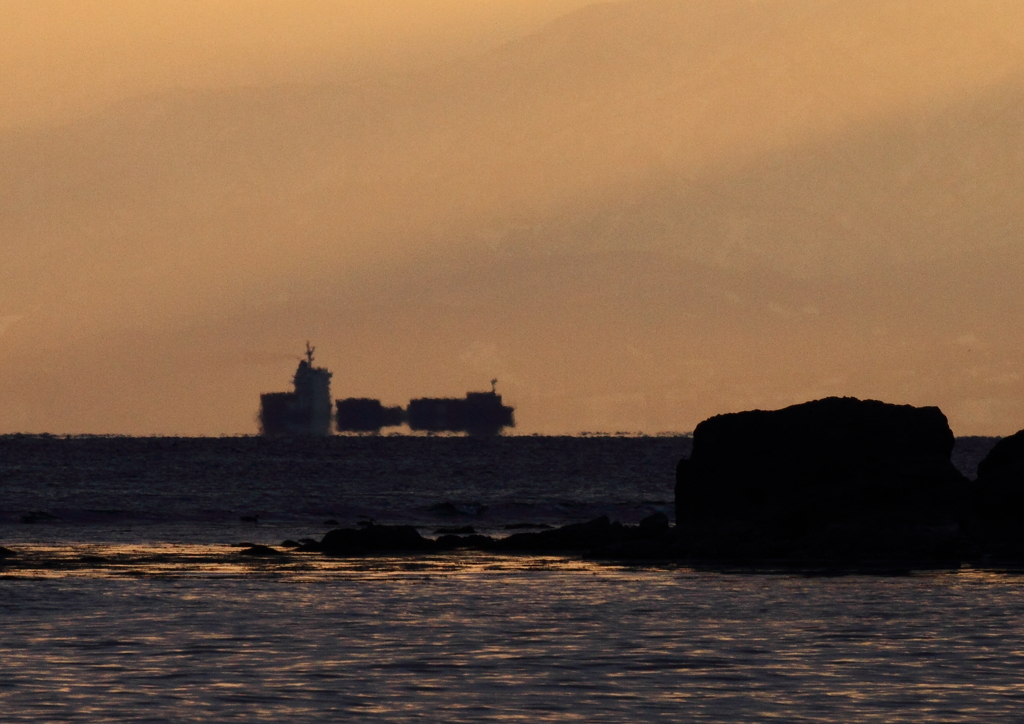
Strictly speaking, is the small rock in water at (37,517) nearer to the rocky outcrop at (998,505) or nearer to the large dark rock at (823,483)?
the large dark rock at (823,483)

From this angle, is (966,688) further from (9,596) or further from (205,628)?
(9,596)

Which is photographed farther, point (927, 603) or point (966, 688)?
point (927, 603)

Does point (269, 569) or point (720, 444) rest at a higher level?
point (720, 444)

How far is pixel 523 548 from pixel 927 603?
22.1m

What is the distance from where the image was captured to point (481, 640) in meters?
24.8

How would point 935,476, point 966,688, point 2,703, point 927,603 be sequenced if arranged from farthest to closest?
point 935,476 → point 927,603 → point 966,688 → point 2,703

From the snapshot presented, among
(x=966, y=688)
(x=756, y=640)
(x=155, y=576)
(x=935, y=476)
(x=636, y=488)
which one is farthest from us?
(x=636, y=488)

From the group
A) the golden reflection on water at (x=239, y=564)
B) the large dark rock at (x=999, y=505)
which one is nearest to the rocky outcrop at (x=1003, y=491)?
the large dark rock at (x=999, y=505)

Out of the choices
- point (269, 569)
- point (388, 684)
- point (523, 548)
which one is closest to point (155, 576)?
point (269, 569)

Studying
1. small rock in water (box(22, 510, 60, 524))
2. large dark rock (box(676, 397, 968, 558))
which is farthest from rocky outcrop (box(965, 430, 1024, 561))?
small rock in water (box(22, 510, 60, 524))

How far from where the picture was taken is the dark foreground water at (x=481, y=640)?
18375 mm

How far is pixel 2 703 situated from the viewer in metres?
18.1

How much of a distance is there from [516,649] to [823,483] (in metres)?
28.8

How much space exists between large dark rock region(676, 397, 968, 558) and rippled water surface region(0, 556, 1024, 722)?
900cm
